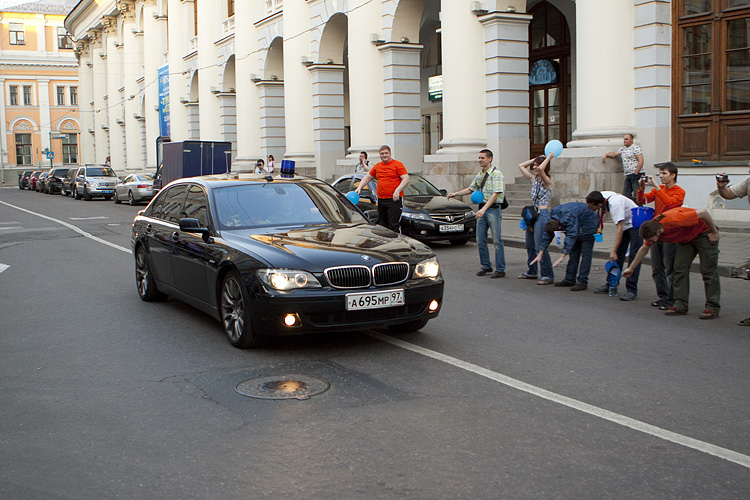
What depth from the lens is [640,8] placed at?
18109 mm

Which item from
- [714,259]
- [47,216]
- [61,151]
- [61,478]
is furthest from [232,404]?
[61,151]

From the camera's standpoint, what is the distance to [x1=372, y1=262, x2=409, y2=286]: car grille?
6676 mm

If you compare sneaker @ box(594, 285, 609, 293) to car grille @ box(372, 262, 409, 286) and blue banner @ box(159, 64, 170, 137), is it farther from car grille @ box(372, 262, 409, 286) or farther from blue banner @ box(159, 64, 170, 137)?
blue banner @ box(159, 64, 170, 137)

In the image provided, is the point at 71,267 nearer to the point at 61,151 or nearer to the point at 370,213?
the point at 370,213

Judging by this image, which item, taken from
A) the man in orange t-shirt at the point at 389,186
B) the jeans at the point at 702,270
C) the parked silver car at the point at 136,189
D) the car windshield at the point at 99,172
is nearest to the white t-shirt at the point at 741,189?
the jeans at the point at 702,270

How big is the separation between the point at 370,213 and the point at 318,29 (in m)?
22.8

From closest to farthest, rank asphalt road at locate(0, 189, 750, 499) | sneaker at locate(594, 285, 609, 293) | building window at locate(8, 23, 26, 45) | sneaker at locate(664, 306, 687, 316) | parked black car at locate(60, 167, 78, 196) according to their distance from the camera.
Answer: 1. asphalt road at locate(0, 189, 750, 499)
2. sneaker at locate(664, 306, 687, 316)
3. sneaker at locate(594, 285, 609, 293)
4. parked black car at locate(60, 167, 78, 196)
5. building window at locate(8, 23, 26, 45)

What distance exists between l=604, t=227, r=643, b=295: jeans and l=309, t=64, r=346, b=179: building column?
22.4 m

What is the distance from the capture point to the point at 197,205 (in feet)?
26.8

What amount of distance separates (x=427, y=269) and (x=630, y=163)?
11.7 metres

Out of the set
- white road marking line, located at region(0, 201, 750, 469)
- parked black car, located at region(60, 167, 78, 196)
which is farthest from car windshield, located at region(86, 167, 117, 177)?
white road marking line, located at region(0, 201, 750, 469)

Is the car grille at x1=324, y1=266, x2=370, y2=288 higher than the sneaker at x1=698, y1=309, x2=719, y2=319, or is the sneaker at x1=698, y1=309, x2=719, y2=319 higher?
the car grille at x1=324, y1=266, x2=370, y2=288

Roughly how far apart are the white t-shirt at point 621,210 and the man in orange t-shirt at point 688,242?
1.01 meters

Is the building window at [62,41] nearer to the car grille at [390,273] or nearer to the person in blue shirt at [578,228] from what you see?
the person in blue shirt at [578,228]
